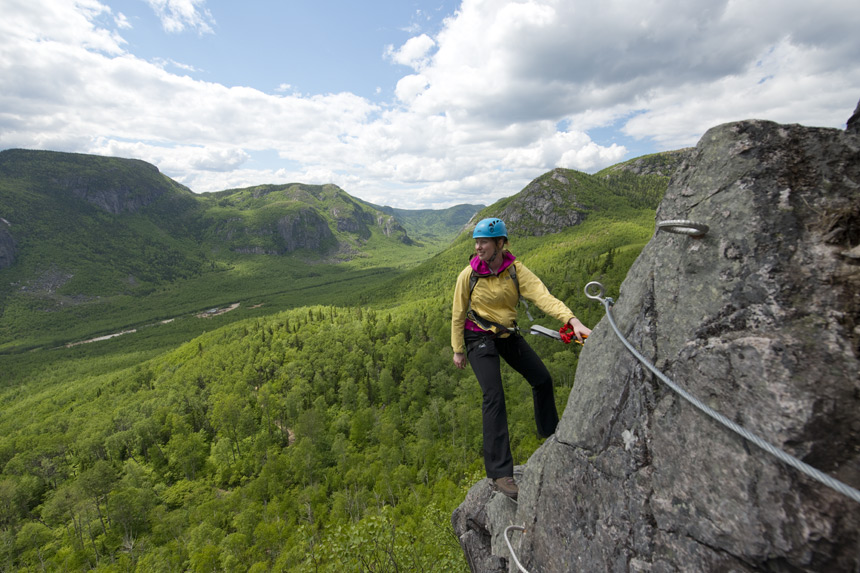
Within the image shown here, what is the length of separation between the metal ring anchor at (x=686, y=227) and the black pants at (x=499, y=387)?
295 centimetres

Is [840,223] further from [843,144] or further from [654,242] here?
[654,242]

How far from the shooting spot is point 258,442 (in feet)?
218

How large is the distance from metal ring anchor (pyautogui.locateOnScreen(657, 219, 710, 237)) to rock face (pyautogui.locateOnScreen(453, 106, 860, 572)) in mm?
94

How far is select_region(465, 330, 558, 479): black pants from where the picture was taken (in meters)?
5.95

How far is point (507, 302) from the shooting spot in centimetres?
605

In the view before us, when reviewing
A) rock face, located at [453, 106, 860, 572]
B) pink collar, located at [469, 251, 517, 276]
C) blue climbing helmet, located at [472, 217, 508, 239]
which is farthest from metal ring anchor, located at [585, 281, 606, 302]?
blue climbing helmet, located at [472, 217, 508, 239]

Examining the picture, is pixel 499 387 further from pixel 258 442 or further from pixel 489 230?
pixel 258 442

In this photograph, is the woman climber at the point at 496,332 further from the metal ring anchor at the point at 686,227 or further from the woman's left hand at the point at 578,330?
the metal ring anchor at the point at 686,227

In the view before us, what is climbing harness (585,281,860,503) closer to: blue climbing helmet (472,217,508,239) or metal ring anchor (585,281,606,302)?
metal ring anchor (585,281,606,302)

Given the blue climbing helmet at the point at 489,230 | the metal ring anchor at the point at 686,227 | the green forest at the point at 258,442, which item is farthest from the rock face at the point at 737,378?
the green forest at the point at 258,442

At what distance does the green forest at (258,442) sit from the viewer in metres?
50.4

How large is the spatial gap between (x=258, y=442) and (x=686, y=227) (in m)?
78.2

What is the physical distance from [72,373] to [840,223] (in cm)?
18566

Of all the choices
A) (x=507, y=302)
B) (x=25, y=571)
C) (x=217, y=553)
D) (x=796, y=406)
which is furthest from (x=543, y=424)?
(x=25, y=571)
